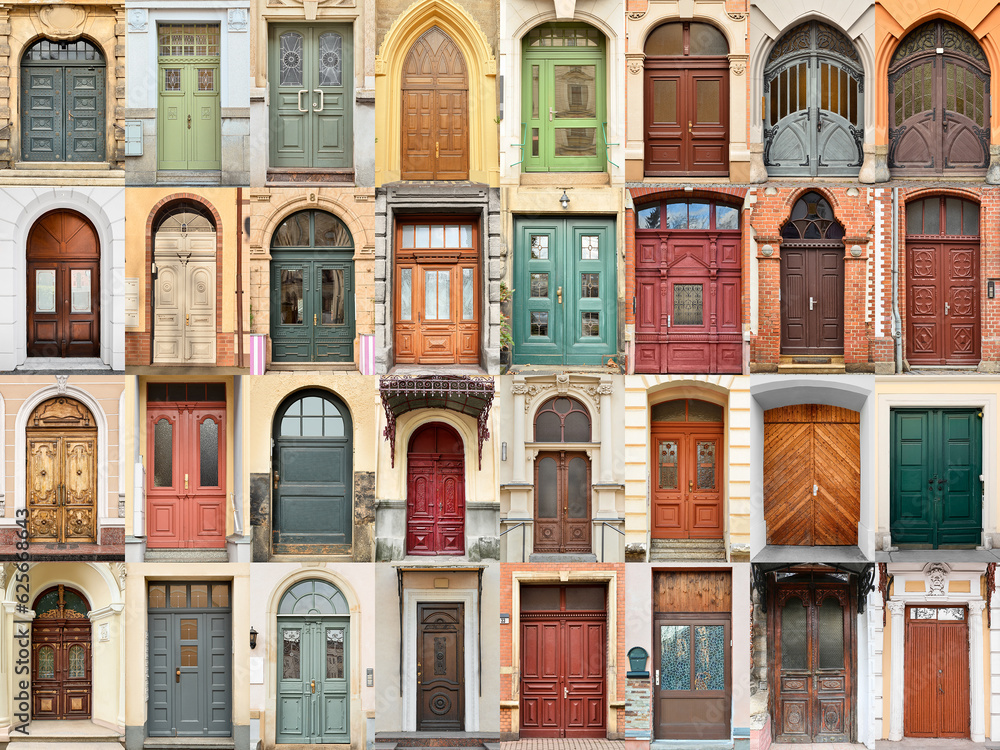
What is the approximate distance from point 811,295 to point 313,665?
8.63 metres

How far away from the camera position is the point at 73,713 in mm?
14242

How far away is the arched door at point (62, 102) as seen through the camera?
46.2 ft

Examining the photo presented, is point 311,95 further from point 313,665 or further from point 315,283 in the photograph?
point 313,665

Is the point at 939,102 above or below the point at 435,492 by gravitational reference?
above

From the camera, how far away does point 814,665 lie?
14.4 metres

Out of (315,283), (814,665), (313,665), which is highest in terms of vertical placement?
(315,283)

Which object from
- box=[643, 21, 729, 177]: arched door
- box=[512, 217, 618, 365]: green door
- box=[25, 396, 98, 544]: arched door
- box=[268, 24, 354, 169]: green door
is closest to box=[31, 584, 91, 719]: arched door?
box=[25, 396, 98, 544]: arched door

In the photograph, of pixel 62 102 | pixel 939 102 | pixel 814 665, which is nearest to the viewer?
pixel 62 102

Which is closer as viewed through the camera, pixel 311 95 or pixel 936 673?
pixel 311 95

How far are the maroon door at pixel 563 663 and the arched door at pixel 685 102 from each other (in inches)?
240

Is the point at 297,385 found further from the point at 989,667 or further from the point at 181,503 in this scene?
the point at 989,667

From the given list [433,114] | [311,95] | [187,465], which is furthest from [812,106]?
[187,465]

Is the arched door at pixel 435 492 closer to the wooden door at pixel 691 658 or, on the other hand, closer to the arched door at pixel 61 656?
the wooden door at pixel 691 658

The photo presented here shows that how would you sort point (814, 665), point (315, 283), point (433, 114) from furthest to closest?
1. point (814, 665)
2. point (433, 114)
3. point (315, 283)
